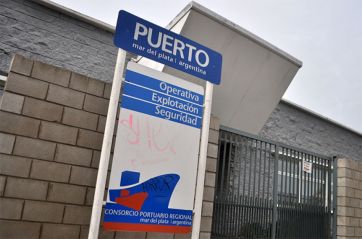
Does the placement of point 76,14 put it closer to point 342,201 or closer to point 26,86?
point 26,86

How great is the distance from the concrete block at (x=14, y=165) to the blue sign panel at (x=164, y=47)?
1.23m

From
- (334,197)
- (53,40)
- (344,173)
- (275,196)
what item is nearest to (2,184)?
(275,196)

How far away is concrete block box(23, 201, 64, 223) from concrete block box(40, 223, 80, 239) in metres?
0.05

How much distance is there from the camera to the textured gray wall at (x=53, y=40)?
5562 mm

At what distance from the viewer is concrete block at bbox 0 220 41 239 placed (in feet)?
8.19

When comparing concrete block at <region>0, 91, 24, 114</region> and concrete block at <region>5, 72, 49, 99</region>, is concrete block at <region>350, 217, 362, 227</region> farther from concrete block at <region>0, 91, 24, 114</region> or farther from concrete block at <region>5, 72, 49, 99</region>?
concrete block at <region>0, 91, 24, 114</region>

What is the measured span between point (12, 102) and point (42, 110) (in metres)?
0.24

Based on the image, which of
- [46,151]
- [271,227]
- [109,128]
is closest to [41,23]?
[46,151]

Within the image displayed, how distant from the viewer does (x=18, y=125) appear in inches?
105

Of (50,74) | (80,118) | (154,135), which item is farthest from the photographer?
(80,118)

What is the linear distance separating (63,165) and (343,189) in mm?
4688

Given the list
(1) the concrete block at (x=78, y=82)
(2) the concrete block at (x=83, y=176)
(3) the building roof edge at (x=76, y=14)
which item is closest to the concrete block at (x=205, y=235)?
(2) the concrete block at (x=83, y=176)

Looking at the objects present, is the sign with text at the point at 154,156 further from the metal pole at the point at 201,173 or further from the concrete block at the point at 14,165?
the concrete block at the point at 14,165

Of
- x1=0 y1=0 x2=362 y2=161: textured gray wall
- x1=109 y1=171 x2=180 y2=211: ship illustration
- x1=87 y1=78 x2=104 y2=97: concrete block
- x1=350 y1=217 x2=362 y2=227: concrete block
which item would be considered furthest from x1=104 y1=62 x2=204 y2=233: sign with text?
x1=350 y1=217 x2=362 y2=227: concrete block
